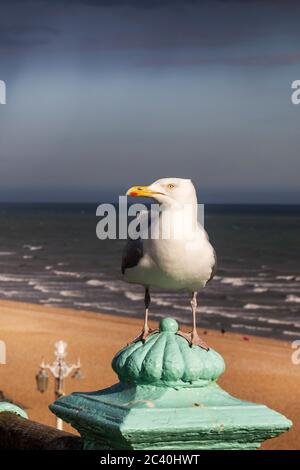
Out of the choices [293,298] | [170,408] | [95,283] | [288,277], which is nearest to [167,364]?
[170,408]

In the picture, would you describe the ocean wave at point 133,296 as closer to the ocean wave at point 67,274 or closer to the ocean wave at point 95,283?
the ocean wave at point 95,283

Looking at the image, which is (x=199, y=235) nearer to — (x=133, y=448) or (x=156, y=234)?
(x=156, y=234)

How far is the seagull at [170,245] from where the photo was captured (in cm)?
390

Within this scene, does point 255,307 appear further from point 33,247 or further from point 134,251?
point 33,247

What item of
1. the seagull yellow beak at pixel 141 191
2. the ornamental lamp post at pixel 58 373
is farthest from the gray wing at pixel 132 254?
the ornamental lamp post at pixel 58 373

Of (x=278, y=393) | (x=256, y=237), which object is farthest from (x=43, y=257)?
(x=278, y=393)

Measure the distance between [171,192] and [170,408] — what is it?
1.36m

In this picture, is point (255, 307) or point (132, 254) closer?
point (132, 254)

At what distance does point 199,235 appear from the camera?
13.4 feet

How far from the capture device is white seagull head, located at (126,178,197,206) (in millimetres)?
4090

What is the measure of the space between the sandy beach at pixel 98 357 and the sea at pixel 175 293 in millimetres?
3956

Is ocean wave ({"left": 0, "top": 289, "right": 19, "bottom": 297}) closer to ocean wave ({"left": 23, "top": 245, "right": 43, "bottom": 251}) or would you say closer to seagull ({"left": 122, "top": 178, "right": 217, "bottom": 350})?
ocean wave ({"left": 23, "top": 245, "right": 43, "bottom": 251})

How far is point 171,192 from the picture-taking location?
4098 mm
